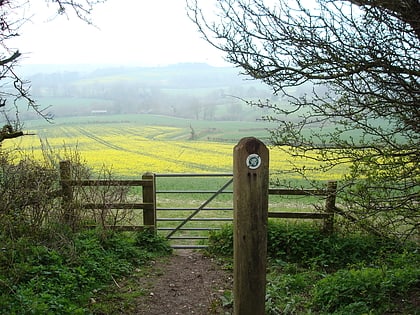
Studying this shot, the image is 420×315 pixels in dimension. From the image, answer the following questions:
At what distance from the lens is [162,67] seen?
26.0m

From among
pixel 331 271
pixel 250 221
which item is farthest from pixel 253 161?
pixel 331 271

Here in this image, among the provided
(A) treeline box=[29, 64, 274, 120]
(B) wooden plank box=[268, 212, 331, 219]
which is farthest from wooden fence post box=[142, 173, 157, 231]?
(A) treeline box=[29, 64, 274, 120]

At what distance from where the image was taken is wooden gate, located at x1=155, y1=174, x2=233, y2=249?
7328 millimetres

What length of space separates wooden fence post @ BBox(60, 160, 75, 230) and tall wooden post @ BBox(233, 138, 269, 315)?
4389 mm

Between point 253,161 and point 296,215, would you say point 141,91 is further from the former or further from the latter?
point 253,161

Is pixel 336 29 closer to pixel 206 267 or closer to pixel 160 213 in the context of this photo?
pixel 206 267

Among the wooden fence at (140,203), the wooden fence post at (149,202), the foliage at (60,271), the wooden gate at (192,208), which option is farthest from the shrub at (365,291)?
the wooden fence post at (149,202)

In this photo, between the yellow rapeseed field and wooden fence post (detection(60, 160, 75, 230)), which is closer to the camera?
wooden fence post (detection(60, 160, 75, 230))

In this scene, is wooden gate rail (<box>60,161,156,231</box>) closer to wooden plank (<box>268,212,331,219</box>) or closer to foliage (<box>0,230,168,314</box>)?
foliage (<box>0,230,168,314</box>)

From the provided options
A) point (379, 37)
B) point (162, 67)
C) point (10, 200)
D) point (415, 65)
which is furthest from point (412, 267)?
point (162, 67)

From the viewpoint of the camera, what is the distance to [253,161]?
2.16m

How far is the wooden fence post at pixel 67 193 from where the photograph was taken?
19.7 ft

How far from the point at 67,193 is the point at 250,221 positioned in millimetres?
4935

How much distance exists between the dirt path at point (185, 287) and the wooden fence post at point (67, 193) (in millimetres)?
1510
